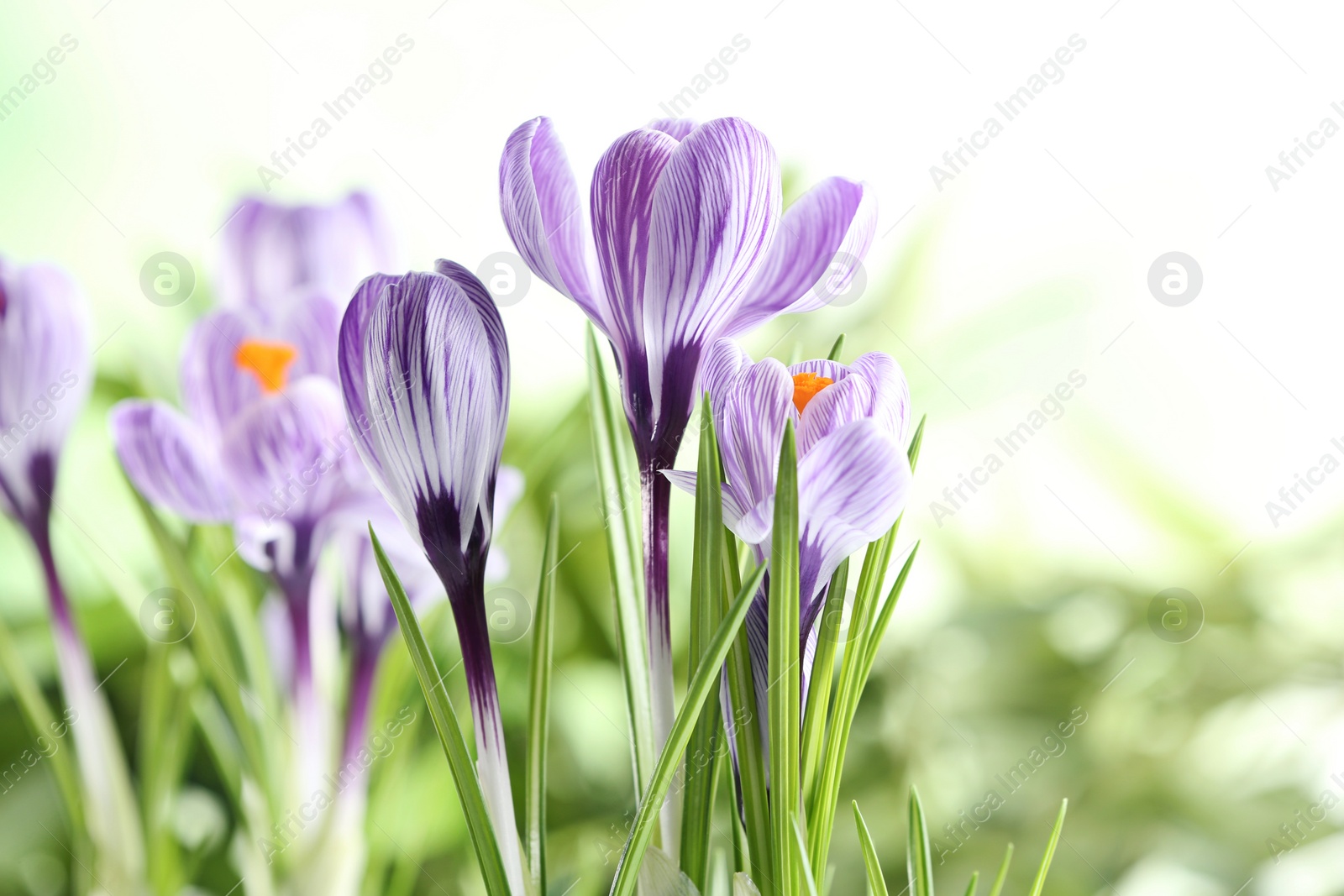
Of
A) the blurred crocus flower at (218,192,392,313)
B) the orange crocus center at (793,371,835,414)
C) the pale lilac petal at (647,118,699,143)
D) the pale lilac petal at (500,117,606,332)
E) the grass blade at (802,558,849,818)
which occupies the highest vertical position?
the pale lilac petal at (647,118,699,143)

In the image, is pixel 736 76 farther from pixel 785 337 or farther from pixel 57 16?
pixel 57 16

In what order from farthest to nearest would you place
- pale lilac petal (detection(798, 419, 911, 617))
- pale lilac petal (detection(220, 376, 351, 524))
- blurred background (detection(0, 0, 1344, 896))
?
blurred background (detection(0, 0, 1344, 896)) < pale lilac petal (detection(220, 376, 351, 524)) < pale lilac petal (detection(798, 419, 911, 617))

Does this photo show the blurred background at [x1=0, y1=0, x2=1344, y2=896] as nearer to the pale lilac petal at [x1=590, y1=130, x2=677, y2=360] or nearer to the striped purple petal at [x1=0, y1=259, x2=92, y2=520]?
the striped purple petal at [x1=0, y1=259, x2=92, y2=520]

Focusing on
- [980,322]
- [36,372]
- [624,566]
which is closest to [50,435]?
[36,372]

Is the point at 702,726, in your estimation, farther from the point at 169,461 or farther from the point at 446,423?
the point at 169,461

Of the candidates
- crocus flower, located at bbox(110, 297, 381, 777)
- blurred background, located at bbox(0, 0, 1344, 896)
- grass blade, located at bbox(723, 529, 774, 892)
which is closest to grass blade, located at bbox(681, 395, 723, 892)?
grass blade, located at bbox(723, 529, 774, 892)

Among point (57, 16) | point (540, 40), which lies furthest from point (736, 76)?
point (57, 16)
